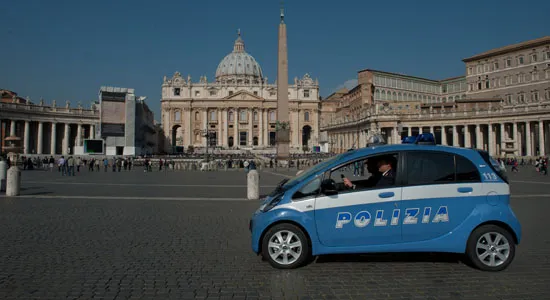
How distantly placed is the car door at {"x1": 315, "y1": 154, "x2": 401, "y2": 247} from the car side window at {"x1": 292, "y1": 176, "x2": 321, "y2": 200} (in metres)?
0.22

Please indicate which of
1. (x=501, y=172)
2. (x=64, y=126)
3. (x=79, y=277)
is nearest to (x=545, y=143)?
(x=501, y=172)

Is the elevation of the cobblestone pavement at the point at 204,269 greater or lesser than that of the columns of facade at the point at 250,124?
lesser

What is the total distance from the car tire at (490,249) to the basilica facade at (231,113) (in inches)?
3487

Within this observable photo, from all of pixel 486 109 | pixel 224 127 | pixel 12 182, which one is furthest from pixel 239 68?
pixel 12 182

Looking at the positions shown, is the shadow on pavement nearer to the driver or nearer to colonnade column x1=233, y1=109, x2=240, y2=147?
the driver

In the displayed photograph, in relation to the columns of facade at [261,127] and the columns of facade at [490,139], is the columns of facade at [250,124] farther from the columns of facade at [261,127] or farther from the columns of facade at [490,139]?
the columns of facade at [490,139]

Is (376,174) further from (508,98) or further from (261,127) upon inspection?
(261,127)

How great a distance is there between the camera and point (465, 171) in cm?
507

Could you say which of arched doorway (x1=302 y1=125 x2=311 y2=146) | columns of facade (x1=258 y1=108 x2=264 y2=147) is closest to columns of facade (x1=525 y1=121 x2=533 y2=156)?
arched doorway (x1=302 y1=125 x2=311 y2=146)

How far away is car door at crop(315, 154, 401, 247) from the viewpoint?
192 inches

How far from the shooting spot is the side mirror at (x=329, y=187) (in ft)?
16.2

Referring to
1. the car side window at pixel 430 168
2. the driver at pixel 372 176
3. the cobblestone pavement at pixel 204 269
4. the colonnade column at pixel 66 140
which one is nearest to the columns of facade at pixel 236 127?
the colonnade column at pixel 66 140

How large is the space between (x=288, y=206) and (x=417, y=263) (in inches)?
76.0

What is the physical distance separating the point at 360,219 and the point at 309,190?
72cm
